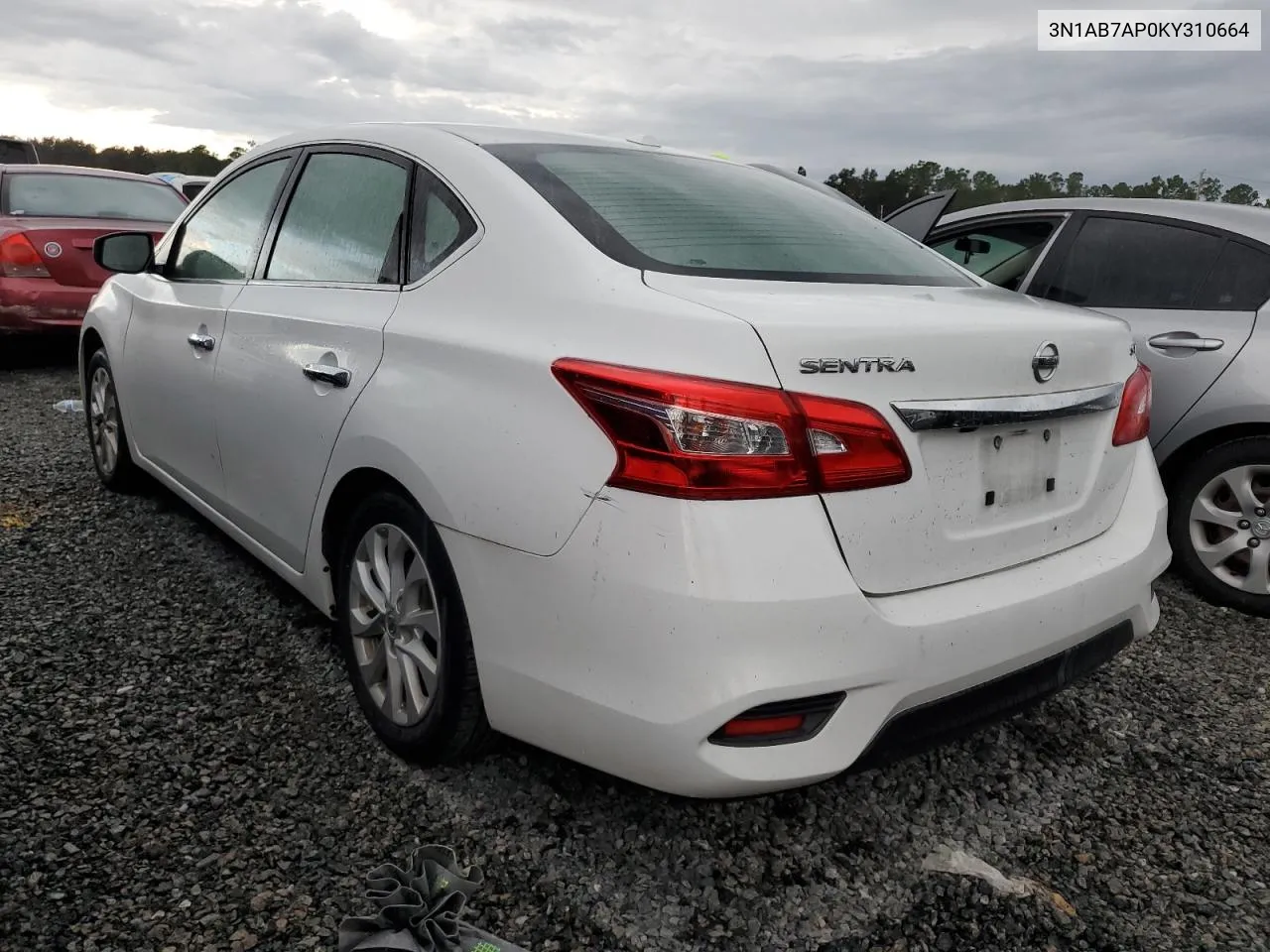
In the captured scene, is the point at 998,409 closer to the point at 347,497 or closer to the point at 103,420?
the point at 347,497

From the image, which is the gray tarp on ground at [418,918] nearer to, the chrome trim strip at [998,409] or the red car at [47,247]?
the chrome trim strip at [998,409]

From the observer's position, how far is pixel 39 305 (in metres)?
7.20

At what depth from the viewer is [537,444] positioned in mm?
1830

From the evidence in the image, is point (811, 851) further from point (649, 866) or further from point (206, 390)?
point (206, 390)

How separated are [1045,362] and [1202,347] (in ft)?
6.86

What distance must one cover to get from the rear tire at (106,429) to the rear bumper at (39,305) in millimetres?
3127

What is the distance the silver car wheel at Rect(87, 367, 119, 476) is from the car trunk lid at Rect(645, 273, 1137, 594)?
3.37 m

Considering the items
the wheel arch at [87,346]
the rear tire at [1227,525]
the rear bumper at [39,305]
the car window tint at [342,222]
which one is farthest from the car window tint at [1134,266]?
the rear bumper at [39,305]

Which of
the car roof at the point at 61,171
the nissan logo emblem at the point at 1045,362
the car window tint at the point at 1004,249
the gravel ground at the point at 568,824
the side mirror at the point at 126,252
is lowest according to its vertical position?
the gravel ground at the point at 568,824

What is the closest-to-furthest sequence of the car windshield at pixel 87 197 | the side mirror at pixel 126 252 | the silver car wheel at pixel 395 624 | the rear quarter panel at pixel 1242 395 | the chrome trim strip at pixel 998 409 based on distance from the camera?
the chrome trim strip at pixel 998 409 → the silver car wheel at pixel 395 624 → the rear quarter panel at pixel 1242 395 → the side mirror at pixel 126 252 → the car windshield at pixel 87 197

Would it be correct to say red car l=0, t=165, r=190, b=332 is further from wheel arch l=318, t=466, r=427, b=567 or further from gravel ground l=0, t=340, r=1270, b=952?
wheel arch l=318, t=466, r=427, b=567

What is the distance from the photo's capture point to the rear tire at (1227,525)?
3.63 metres

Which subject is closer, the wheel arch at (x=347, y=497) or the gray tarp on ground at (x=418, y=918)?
the gray tarp on ground at (x=418, y=918)

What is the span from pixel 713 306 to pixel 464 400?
1.81 ft
